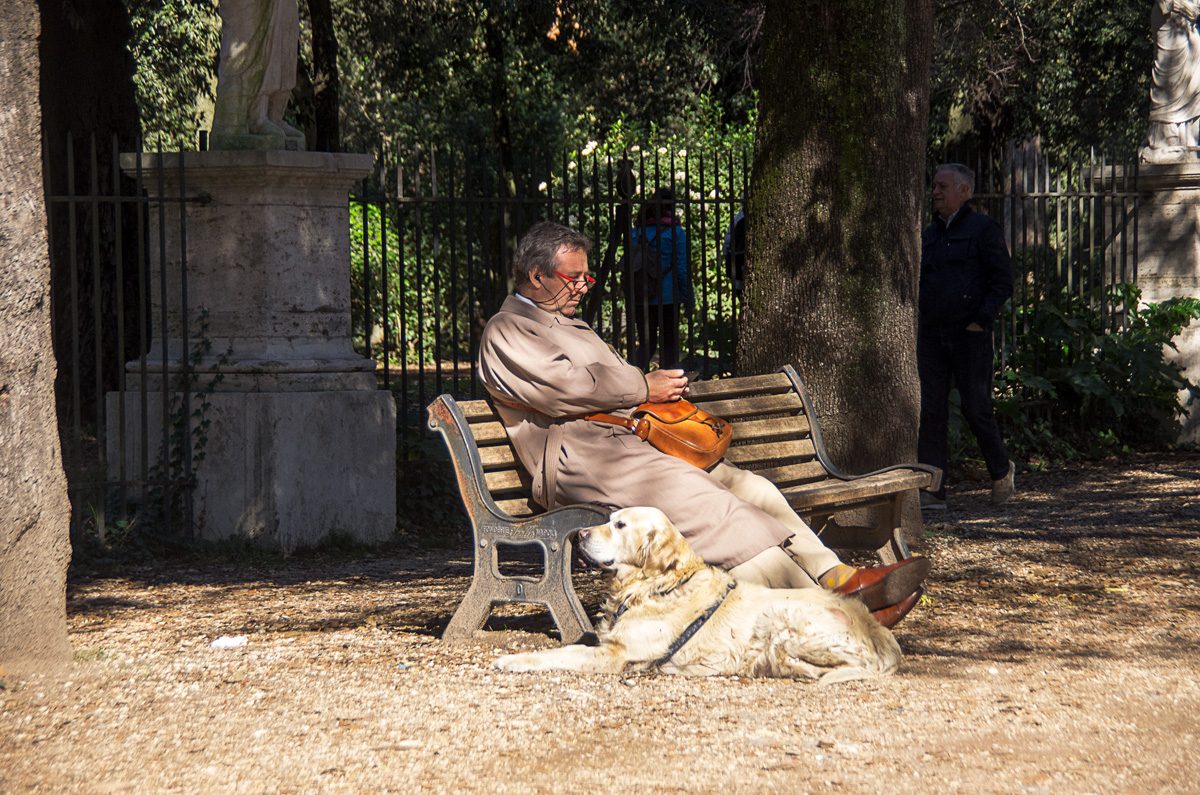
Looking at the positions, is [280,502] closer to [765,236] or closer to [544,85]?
[765,236]

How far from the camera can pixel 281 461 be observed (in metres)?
7.88

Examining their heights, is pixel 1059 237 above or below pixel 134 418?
above

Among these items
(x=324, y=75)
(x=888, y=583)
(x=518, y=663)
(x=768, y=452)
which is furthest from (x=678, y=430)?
(x=324, y=75)

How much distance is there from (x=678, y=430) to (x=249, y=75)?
12.8ft

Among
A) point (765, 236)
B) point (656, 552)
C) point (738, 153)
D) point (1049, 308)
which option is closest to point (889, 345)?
point (765, 236)

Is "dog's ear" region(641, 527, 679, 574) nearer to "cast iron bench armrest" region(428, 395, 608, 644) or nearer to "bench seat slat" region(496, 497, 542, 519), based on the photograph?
"cast iron bench armrest" region(428, 395, 608, 644)

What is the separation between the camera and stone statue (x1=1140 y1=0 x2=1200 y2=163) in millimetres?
12047

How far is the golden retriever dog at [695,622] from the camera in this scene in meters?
4.71

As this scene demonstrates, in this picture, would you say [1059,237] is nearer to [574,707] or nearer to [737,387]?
[737,387]

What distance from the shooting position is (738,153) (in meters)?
18.2

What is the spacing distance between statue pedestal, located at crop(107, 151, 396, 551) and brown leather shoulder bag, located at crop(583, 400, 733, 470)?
9.69 ft

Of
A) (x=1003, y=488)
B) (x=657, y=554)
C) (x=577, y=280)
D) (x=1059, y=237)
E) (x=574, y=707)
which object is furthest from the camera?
(x=1059, y=237)

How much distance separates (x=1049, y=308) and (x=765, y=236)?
5.12 metres

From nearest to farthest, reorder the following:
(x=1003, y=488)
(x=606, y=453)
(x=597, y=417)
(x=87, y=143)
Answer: (x=606, y=453), (x=597, y=417), (x=1003, y=488), (x=87, y=143)
